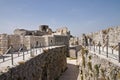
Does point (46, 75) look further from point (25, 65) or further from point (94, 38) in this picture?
point (94, 38)

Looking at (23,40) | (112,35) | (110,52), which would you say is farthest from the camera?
(23,40)

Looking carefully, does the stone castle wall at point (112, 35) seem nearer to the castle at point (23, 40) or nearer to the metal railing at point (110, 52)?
the metal railing at point (110, 52)

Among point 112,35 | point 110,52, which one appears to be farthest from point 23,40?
point 110,52

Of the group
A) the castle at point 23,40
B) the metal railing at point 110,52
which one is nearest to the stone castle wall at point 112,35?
the metal railing at point 110,52

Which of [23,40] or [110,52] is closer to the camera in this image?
[110,52]

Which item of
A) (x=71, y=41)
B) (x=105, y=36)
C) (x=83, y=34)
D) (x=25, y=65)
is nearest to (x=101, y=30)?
→ (x=105, y=36)

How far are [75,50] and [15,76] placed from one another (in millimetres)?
34332

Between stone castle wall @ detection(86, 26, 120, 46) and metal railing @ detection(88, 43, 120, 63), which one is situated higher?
stone castle wall @ detection(86, 26, 120, 46)

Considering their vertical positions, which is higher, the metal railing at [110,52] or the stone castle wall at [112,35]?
the stone castle wall at [112,35]

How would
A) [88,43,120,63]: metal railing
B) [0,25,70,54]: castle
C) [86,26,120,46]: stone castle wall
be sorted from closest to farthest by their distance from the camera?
[88,43,120,63]: metal railing < [86,26,120,46]: stone castle wall < [0,25,70,54]: castle

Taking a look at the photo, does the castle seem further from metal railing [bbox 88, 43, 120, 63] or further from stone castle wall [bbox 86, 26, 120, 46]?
metal railing [bbox 88, 43, 120, 63]

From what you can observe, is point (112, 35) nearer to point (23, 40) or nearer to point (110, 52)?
point (110, 52)

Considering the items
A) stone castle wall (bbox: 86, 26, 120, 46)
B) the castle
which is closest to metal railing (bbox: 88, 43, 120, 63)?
stone castle wall (bbox: 86, 26, 120, 46)

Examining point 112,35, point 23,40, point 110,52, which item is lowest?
point 110,52
